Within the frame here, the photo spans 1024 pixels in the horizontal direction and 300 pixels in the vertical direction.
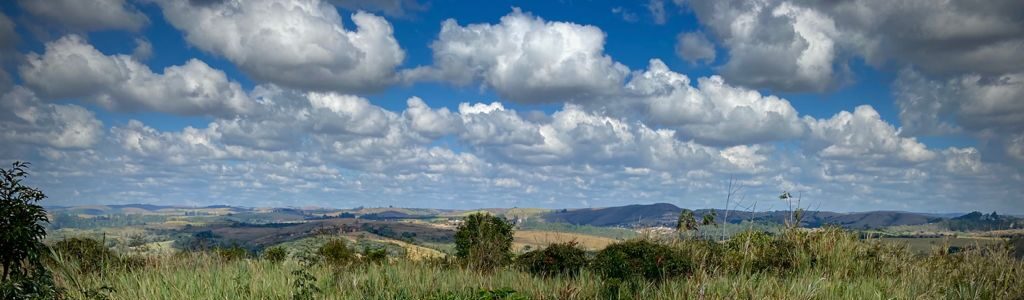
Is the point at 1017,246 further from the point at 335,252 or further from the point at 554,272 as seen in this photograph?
the point at 335,252

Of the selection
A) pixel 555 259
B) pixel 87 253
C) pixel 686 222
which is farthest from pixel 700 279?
pixel 87 253

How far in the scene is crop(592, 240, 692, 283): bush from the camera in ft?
44.7

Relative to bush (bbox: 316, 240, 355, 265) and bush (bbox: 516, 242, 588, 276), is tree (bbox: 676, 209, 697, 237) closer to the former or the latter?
bush (bbox: 516, 242, 588, 276)

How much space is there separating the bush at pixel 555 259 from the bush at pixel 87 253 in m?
8.95

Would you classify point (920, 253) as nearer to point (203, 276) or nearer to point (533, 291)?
point (533, 291)

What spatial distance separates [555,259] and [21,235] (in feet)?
38.1

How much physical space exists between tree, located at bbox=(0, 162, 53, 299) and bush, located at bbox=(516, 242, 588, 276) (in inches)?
389

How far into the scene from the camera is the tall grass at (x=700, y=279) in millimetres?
9781

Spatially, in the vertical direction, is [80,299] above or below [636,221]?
below

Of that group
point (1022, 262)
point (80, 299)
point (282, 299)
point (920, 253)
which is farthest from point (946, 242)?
point (80, 299)

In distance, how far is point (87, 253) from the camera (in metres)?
14.6

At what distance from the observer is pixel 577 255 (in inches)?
708

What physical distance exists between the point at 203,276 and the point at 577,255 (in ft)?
31.3

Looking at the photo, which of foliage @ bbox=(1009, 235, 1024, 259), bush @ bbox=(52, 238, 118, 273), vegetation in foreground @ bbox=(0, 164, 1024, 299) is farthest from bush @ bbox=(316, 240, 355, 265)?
foliage @ bbox=(1009, 235, 1024, 259)
